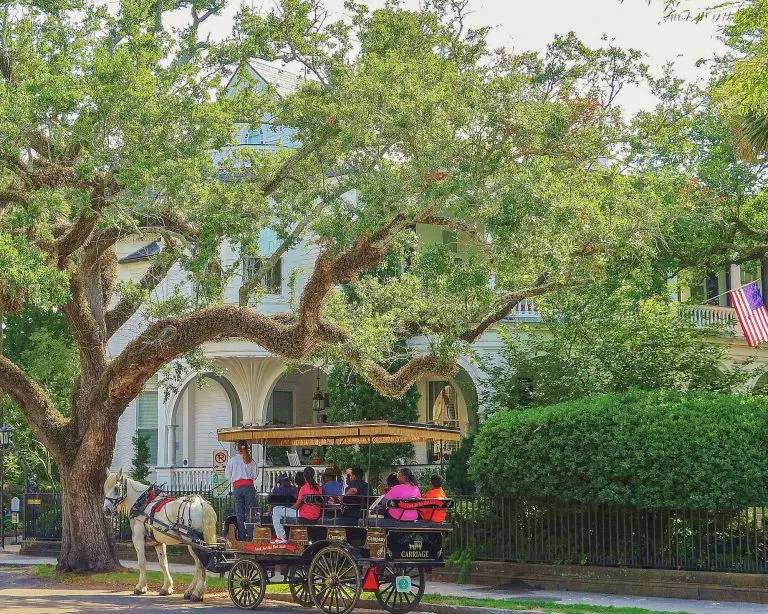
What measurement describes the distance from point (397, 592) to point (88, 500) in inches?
311

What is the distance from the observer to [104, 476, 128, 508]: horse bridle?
68.9 feet

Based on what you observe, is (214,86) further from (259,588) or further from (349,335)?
(259,588)

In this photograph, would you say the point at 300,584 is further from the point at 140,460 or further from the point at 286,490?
the point at 140,460

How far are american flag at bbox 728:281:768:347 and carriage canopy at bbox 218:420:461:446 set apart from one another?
6.05 m

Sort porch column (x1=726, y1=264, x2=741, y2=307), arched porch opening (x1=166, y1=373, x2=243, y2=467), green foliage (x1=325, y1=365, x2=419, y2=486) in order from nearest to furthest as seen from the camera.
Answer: green foliage (x1=325, y1=365, x2=419, y2=486) → porch column (x1=726, y1=264, x2=741, y2=307) → arched porch opening (x1=166, y1=373, x2=243, y2=467)

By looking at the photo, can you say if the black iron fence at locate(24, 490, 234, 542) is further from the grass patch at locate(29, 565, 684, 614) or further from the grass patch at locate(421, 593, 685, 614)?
the grass patch at locate(421, 593, 685, 614)

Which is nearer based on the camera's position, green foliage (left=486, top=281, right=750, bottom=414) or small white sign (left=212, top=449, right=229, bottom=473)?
green foliage (left=486, top=281, right=750, bottom=414)

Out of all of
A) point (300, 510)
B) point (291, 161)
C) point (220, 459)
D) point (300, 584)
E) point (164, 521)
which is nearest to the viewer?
point (300, 510)

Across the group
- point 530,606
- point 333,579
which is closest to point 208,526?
point 333,579

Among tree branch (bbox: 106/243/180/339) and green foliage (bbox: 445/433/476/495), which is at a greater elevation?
tree branch (bbox: 106/243/180/339)

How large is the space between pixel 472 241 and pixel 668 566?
6.28 metres

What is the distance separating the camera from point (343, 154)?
62.2 ft

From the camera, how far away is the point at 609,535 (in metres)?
19.6

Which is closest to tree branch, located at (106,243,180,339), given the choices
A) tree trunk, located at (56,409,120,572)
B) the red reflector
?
tree trunk, located at (56,409,120,572)
